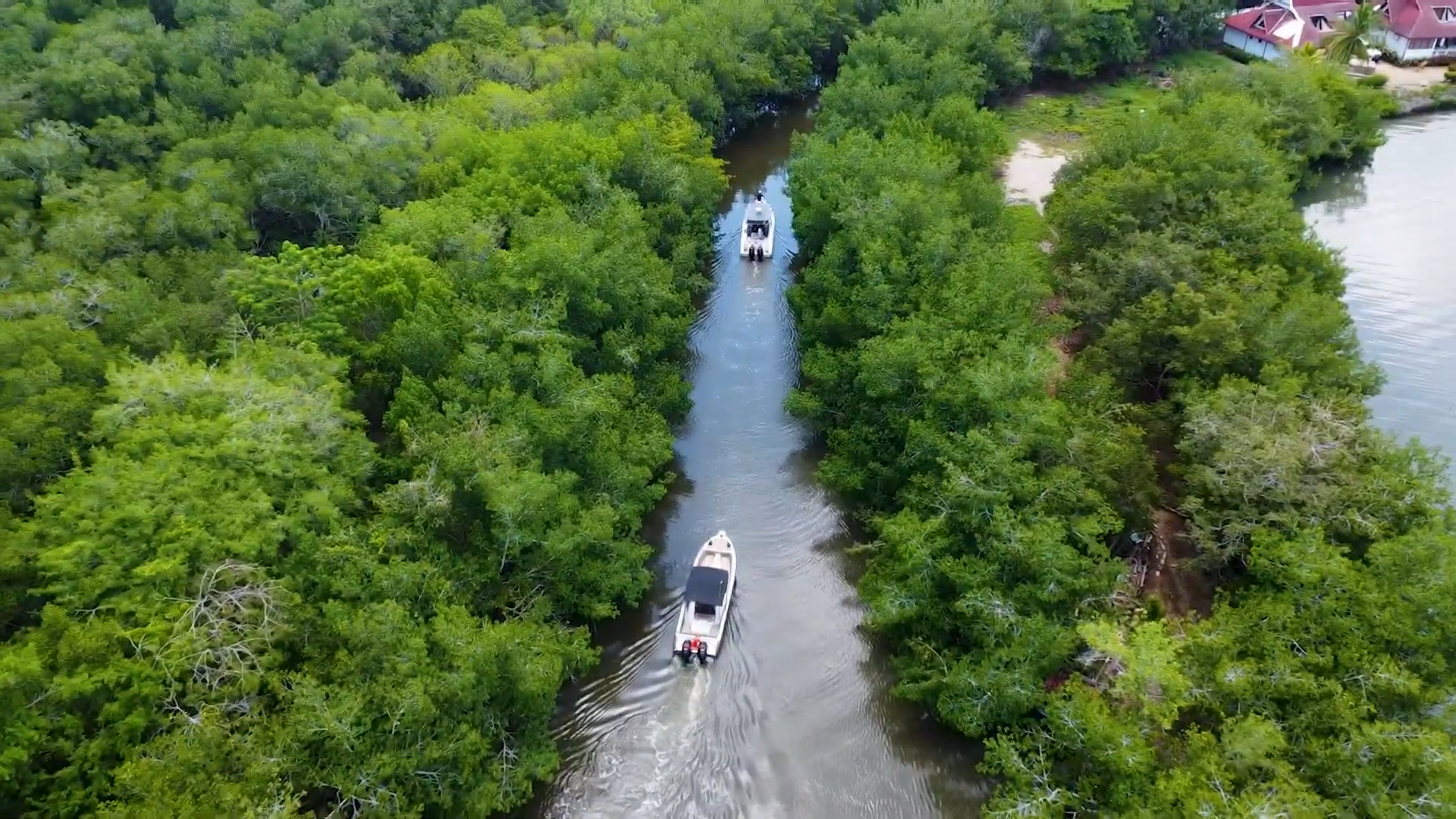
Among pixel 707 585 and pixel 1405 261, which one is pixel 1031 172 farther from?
pixel 707 585

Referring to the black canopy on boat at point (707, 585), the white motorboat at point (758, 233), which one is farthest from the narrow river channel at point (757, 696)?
the white motorboat at point (758, 233)

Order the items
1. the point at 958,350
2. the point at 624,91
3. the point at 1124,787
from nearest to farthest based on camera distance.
Result: the point at 1124,787 → the point at 958,350 → the point at 624,91

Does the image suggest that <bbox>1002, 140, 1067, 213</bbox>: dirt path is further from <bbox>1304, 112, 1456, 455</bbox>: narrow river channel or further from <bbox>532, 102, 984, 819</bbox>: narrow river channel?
<bbox>532, 102, 984, 819</bbox>: narrow river channel

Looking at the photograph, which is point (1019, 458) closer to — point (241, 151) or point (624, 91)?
point (624, 91)

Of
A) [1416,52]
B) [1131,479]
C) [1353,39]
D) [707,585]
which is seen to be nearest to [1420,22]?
[1416,52]

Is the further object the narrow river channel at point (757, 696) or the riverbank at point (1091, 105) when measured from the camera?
the riverbank at point (1091, 105)

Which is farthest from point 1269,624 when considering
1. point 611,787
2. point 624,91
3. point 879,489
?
point 624,91

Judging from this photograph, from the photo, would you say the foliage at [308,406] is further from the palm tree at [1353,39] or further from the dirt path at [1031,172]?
the palm tree at [1353,39]
